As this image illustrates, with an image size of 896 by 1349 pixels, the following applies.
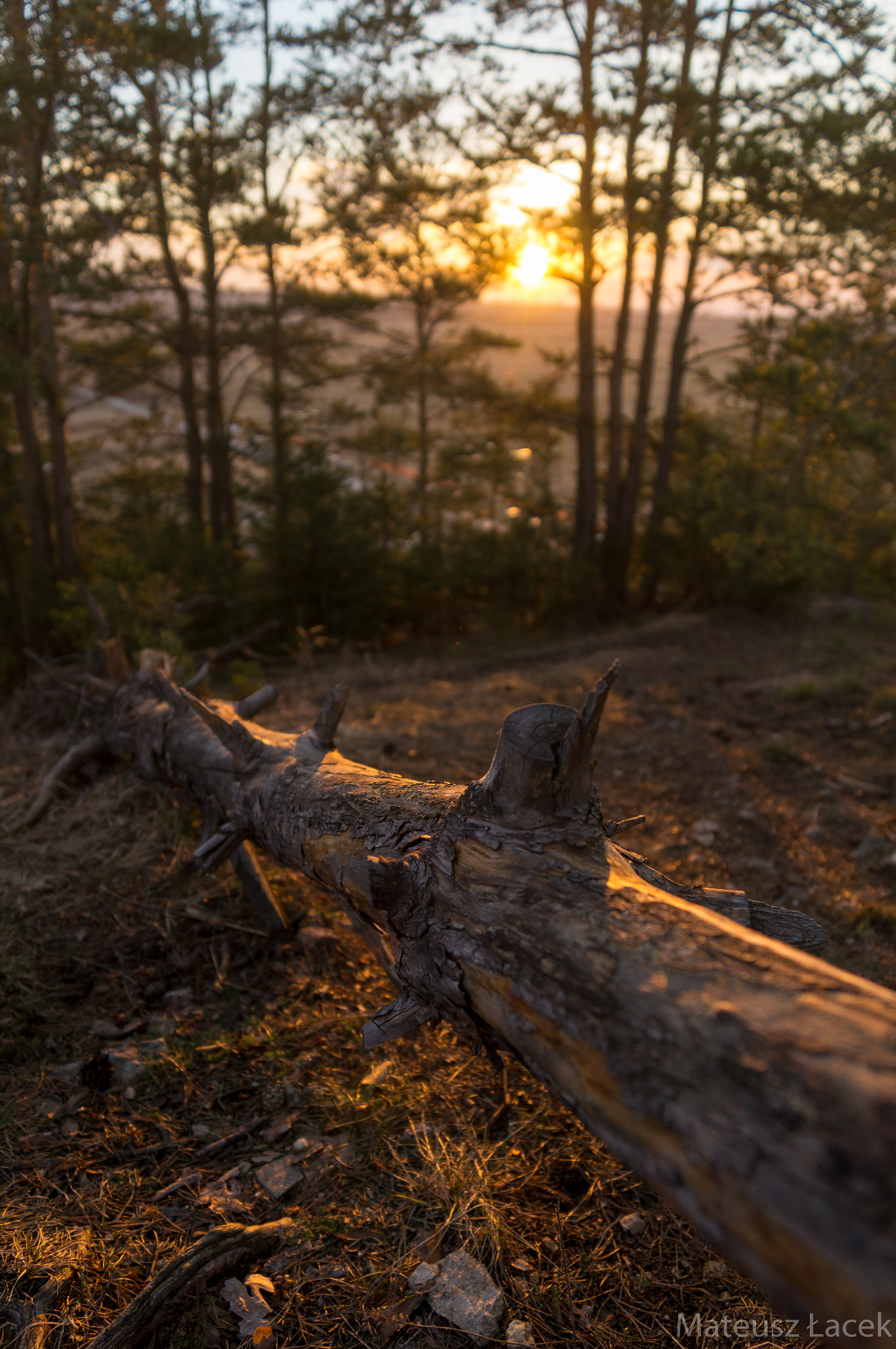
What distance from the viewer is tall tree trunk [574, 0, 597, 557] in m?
10.1

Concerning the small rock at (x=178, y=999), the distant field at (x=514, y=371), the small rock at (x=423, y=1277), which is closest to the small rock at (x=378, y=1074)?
the small rock at (x=423, y=1277)

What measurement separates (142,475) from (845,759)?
14.0 m

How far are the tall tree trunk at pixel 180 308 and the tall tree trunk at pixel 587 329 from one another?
623 centimetres

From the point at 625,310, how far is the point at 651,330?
831 mm

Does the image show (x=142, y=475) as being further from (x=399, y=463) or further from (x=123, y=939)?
(x=123, y=939)

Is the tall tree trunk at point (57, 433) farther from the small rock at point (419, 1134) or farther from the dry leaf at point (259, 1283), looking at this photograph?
the dry leaf at point (259, 1283)

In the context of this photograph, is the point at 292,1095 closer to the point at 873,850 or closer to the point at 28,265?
the point at 873,850

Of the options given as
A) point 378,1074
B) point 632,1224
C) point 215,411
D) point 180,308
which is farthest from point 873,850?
point 215,411

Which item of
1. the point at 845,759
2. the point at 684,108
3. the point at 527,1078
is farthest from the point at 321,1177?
the point at 684,108

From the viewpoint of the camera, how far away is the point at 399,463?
19438mm

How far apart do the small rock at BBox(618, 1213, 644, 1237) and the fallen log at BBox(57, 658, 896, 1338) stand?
70cm

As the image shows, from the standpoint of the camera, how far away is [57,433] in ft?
34.1

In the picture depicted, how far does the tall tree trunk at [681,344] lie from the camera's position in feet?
32.0

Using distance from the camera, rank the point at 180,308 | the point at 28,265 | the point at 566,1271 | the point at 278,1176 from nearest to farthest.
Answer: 1. the point at 566,1271
2. the point at 278,1176
3. the point at 28,265
4. the point at 180,308
